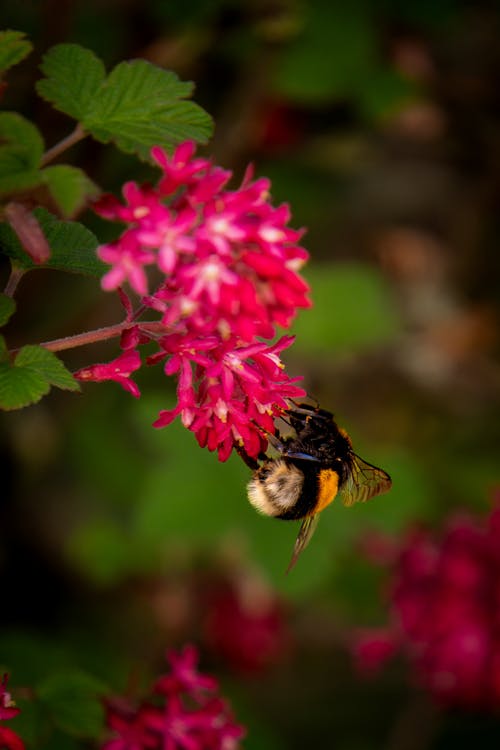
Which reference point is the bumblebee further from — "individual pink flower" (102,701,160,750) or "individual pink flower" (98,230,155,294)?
"individual pink flower" (98,230,155,294)

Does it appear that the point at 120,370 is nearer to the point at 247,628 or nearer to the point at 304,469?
the point at 304,469

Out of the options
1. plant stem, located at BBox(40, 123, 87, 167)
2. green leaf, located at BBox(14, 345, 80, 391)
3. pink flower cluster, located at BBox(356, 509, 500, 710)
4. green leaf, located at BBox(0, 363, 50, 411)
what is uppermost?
plant stem, located at BBox(40, 123, 87, 167)

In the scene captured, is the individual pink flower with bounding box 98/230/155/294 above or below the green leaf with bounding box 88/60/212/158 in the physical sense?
below

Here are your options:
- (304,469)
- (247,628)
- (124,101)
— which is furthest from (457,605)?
(124,101)

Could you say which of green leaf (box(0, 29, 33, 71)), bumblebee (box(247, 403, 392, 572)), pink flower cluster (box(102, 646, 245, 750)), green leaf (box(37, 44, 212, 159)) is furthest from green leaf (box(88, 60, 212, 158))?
pink flower cluster (box(102, 646, 245, 750))

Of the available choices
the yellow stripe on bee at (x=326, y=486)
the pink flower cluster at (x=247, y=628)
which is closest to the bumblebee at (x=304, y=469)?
the yellow stripe on bee at (x=326, y=486)

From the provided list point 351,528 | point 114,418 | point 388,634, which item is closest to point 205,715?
point 388,634

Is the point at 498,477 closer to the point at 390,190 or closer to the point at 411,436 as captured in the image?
the point at 411,436
